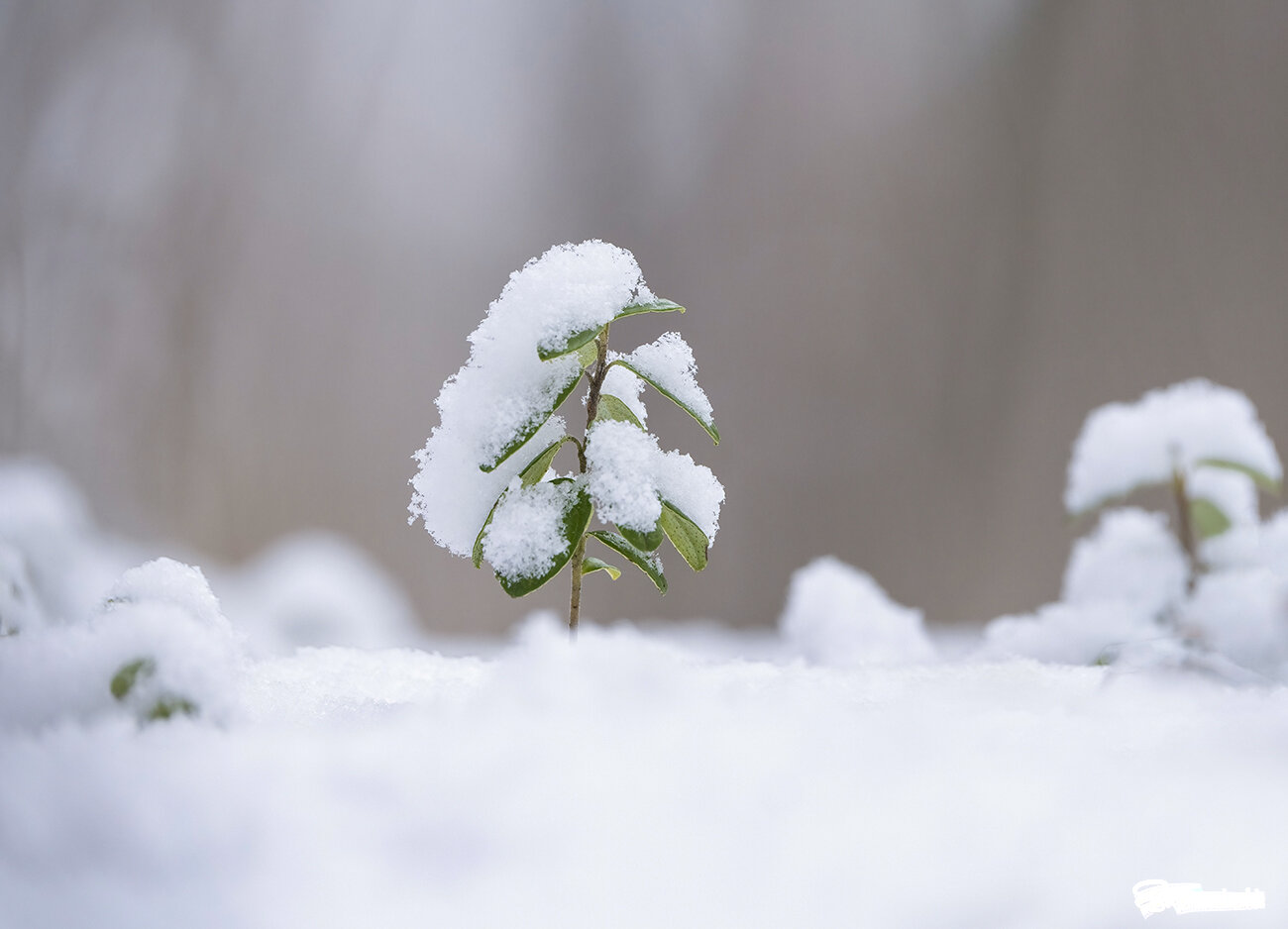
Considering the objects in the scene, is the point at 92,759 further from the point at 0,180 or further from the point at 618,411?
the point at 0,180

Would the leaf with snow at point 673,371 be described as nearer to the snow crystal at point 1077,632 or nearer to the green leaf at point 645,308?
the green leaf at point 645,308

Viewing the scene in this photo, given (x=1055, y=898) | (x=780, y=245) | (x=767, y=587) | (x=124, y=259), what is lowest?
(x=1055, y=898)

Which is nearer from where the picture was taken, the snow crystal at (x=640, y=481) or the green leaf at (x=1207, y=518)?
the snow crystal at (x=640, y=481)

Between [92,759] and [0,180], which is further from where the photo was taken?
[0,180]

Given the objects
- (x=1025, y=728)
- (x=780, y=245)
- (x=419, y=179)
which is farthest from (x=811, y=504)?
(x=1025, y=728)

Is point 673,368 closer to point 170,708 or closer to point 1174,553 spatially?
point 170,708

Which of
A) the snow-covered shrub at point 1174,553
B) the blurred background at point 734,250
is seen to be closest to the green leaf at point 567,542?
the snow-covered shrub at point 1174,553

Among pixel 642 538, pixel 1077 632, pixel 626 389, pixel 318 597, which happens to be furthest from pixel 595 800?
pixel 318 597
